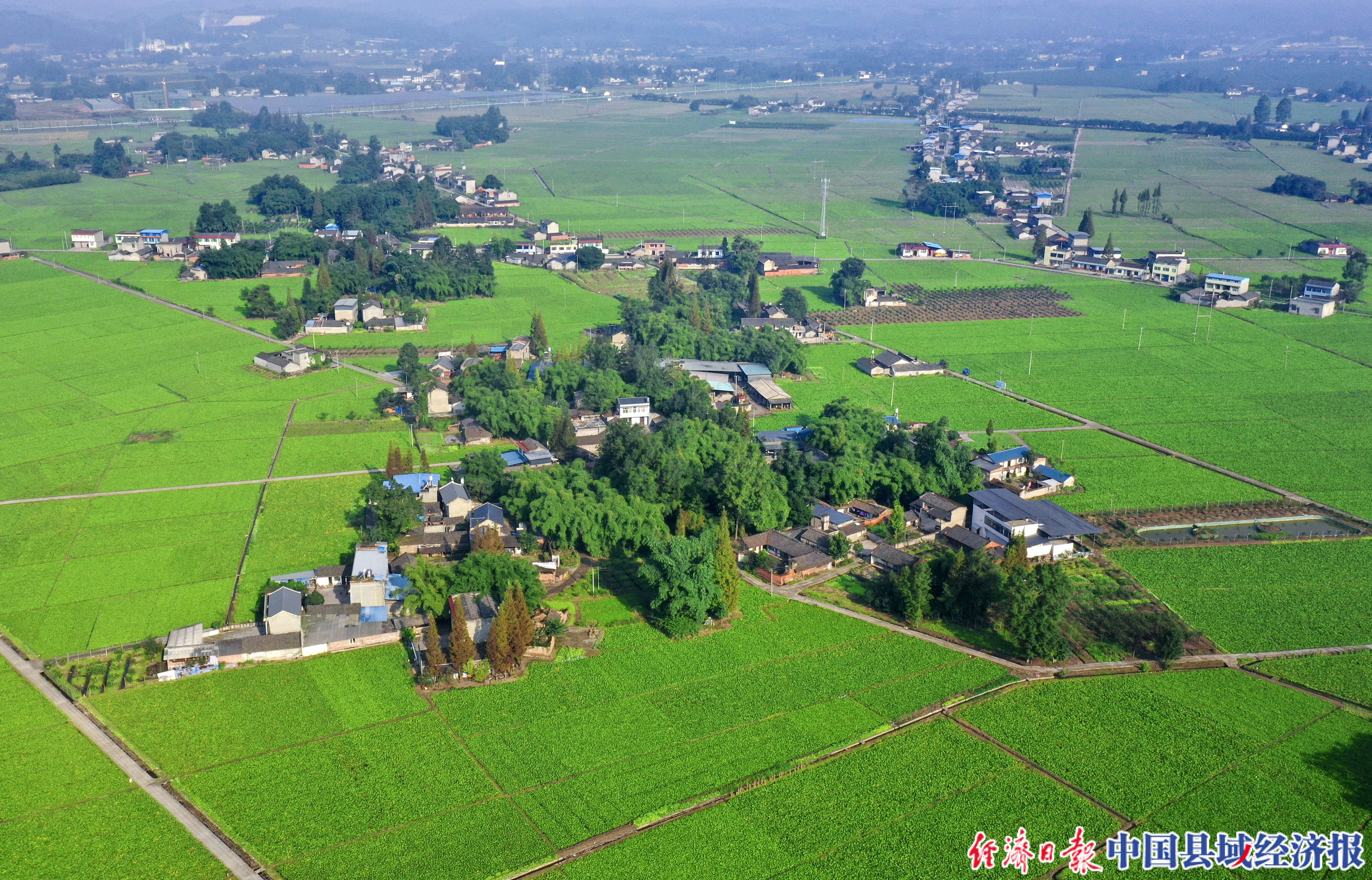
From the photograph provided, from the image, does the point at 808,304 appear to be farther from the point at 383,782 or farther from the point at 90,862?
the point at 90,862

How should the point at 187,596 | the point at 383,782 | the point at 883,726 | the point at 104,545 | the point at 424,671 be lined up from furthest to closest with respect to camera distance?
1. the point at 104,545
2. the point at 187,596
3. the point at 424,671
4. the point at 883,726
5. the point at 383,782

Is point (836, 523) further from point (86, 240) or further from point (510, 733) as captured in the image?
point (86, 240)

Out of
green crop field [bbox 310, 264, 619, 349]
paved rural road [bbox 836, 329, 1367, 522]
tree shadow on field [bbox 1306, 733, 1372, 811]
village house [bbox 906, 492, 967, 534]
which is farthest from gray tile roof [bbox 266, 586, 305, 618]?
paved rural road [bbox 836, 329, 1367, 522]

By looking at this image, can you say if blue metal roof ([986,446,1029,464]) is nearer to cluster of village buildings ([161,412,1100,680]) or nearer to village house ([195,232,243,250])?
cluster of village buildings ([161,412,1100,680])

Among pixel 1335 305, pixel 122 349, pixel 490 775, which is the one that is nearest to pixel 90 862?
pixel 490 775

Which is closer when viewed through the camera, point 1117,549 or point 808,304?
point 1117,549

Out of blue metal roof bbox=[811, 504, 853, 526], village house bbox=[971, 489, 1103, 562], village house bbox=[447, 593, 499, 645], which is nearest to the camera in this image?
village house bbox=[447, 593, 499, 645]
